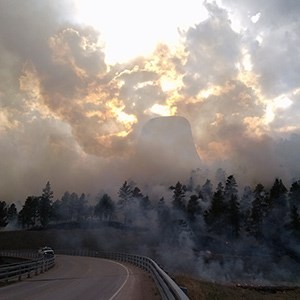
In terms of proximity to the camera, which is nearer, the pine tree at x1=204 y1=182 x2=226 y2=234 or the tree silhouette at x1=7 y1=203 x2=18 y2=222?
the pine tree at x1=204 y1=182 x2=226 y2=234

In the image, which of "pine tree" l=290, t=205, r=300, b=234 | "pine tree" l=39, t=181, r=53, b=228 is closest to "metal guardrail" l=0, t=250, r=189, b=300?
"pine tree" l=290, t=205, r=300, b=234

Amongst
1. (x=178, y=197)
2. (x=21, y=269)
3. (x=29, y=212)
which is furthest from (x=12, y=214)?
(x=21, y=269)

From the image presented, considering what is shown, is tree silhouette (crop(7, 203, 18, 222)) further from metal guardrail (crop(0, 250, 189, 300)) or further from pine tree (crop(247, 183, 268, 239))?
metal guardrail (crop(0, 250, 189, 300))

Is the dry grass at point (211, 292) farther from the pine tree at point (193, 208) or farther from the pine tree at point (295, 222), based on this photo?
the pine tree at point (193, 208)

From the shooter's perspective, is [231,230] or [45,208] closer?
[231,230]

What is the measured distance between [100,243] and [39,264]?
85.5 m

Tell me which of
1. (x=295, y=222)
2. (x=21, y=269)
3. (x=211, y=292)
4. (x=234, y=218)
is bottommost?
(x=211, y=292)

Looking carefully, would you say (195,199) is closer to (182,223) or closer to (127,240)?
(182,223)

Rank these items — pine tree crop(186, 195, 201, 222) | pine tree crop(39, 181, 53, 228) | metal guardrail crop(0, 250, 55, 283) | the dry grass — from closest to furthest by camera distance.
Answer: the dry grass, metal guardrail crop(0, 250, 55, 283), pine tree crop(186, 195, 201, 222), pine tree crop(39, 181, 53, 228)

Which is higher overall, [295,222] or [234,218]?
[234,218]

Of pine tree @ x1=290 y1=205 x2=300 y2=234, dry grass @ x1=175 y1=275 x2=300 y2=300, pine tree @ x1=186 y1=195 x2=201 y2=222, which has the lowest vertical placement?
dry grass @ x1=175 y1=275 x2=300 y2=300

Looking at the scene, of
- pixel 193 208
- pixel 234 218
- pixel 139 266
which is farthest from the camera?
pixel 193 208

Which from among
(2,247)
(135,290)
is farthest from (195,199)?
(135,290)

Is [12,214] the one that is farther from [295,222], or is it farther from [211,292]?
[211,292]
